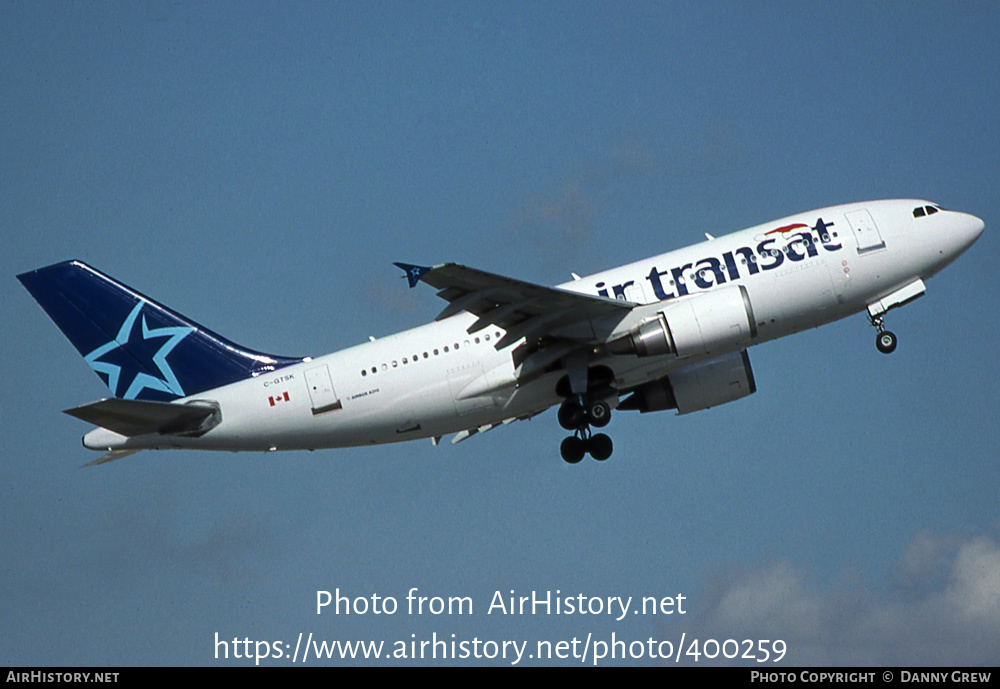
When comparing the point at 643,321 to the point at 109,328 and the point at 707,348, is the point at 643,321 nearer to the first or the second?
the point at 707,348

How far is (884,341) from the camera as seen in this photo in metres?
36.7

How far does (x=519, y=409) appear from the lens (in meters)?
36.3

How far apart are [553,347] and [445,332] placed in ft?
10.2

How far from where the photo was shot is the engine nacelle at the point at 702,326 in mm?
33781

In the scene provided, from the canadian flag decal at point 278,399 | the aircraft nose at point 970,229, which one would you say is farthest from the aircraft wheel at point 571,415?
the aircraft nose at point 970,229

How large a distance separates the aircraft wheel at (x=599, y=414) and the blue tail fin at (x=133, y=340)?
877cm

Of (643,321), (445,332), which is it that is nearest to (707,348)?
Result: (643,321)

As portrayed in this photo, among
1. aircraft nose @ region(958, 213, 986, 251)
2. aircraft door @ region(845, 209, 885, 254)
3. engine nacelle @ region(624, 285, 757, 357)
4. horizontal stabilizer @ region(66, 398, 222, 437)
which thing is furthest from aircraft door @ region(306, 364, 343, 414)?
aircraft nose @ region(958, 213, 986, 251)

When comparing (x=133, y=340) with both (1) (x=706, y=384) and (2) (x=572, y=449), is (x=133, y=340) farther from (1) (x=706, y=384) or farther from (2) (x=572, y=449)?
(1) (x=706, y=384)

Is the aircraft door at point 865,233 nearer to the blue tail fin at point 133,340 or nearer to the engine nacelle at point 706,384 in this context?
the engine nacelle at point 706,384

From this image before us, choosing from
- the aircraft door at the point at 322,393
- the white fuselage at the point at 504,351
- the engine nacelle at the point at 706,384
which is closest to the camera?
the white fuselage at the point at 504,351

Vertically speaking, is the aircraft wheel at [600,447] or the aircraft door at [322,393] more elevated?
the aircraft door at [322,393]

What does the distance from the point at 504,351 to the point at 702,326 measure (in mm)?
5674
